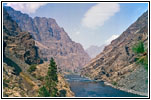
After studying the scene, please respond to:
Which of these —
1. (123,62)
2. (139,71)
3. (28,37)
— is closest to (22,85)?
(28,37)

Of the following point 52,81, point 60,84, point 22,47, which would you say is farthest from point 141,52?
point 22,47

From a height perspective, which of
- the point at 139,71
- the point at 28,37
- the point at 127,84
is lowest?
the point at 127,84

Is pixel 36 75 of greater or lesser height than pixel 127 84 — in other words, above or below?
above

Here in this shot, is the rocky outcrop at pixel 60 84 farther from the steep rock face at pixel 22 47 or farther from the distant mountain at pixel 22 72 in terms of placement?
the steep rock face at pixel 22 47

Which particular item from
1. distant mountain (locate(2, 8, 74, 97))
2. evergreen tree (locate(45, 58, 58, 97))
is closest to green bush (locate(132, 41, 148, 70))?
distant mountain (locate(2, 8, 74, 97))

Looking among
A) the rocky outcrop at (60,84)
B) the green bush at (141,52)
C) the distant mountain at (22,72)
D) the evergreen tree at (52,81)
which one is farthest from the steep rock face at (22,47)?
the green bush at (141,52)

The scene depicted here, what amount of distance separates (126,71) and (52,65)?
90.5 metres

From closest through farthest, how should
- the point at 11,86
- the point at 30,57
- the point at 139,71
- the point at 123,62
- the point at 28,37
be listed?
the point at 11,86 → the point at 30,57 → the point at 28,37 → the point at 139,71 → the point at 123,62

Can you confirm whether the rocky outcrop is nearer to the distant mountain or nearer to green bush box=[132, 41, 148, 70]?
the distant mountain

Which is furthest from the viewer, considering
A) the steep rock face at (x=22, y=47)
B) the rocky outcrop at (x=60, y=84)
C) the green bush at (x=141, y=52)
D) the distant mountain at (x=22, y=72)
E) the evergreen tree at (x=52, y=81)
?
the steep rock face at (x=22, y=47)

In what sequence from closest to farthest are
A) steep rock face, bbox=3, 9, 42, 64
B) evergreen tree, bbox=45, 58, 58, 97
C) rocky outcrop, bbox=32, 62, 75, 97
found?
evergreen tree, bbox=45, 58, 58, 97, rocky outcrop, bbox=32, 62, 75, 97, steep rock face, bbox=3, 9, 42, 64

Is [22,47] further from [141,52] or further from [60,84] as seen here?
[141,52]

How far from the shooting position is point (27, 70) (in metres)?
72.6

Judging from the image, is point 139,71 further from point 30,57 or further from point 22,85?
point 22,85
